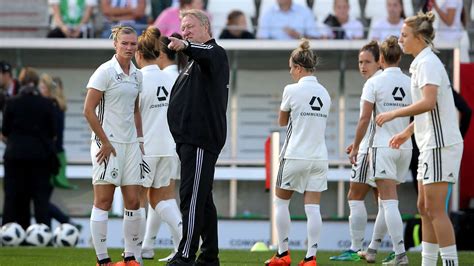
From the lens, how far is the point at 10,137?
15406 millimetres

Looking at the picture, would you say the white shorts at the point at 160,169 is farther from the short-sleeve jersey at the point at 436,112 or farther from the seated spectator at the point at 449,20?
the seated spectator at the point at 449,20

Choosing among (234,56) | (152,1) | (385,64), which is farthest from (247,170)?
(385,64)

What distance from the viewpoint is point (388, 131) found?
11.0 metres

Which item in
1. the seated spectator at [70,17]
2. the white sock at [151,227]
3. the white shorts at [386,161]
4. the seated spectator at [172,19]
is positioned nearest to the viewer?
the white shorts at [386,161]

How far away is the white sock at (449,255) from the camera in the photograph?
820cm

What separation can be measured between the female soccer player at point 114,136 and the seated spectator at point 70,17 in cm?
924

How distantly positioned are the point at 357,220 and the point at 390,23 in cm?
722

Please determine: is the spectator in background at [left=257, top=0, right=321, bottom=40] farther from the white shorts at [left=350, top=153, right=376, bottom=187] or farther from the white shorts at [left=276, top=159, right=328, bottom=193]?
A: the white shorts at [left=276, top=159, right=328, bottom=193]

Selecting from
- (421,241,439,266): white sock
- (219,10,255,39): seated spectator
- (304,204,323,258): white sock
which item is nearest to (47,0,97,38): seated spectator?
(219,10,255,39): seated spectator

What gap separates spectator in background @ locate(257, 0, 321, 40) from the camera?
18391mm

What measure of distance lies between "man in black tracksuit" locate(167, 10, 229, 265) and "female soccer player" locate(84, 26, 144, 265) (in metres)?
0.66

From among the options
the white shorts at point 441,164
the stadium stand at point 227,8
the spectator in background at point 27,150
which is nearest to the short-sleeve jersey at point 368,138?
the white shorts at point 441,164

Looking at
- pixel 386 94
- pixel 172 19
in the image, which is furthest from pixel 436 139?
pixel 172 19

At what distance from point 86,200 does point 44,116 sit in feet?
12.7
